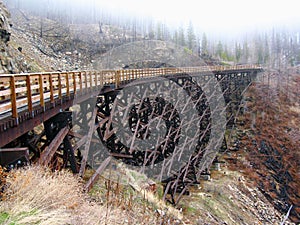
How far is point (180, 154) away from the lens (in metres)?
12.3

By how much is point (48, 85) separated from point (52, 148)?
1.17 m

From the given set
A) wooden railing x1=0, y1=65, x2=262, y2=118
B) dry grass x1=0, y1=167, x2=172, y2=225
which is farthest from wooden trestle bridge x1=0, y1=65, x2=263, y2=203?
dry grass x1=0, y1=167, x2=172, y2=225

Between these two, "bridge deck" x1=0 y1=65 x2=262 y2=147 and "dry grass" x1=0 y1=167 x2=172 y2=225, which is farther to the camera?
"bridge deck" x1=0 y1=65 x2=262 y2=147

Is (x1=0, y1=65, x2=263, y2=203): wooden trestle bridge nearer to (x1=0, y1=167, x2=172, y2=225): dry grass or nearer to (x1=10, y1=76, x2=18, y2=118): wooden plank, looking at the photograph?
→ (x1=10, y1=76, x2=18, y2=118): wooden plank

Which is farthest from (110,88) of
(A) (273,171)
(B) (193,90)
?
(A) (273,171)

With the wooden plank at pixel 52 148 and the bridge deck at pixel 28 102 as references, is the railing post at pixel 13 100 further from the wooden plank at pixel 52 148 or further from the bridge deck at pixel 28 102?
the wooden plank at pixel 52 148

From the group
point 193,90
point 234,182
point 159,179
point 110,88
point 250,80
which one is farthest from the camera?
point 250,80

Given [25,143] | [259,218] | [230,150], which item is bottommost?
[259,218]

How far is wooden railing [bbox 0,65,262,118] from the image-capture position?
3617 millimetres

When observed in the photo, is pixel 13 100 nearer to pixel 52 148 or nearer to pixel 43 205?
pixel 43 205

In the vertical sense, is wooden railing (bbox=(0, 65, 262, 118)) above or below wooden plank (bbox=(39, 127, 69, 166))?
above

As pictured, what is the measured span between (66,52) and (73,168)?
35.4m

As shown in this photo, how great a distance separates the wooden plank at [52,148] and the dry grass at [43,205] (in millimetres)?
516

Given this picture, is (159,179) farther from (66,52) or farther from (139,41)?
(139,41)
